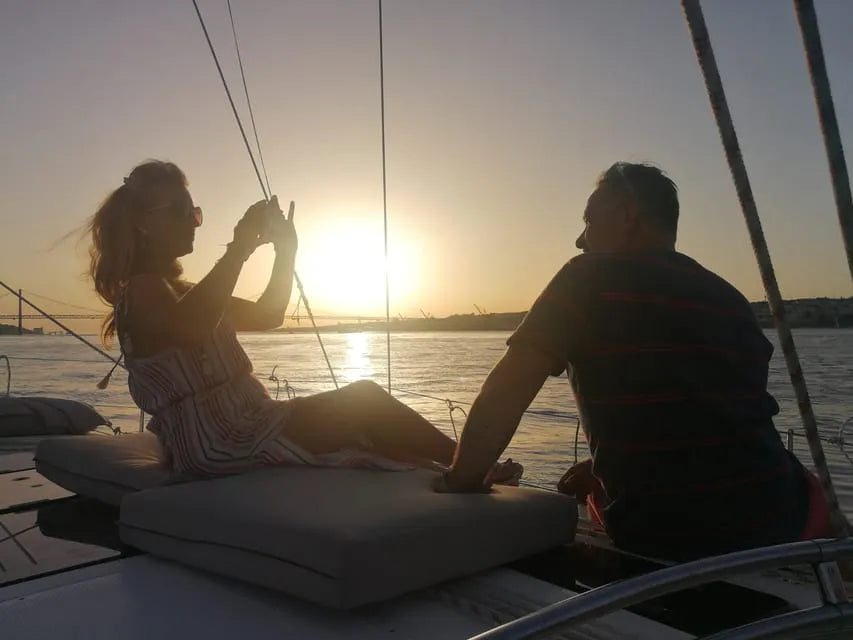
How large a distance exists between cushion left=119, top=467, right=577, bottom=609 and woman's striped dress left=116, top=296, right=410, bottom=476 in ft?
0.46

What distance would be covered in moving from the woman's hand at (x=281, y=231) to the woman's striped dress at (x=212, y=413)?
35 cm

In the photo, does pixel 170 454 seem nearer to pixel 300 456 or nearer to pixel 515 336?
pixel 300 456

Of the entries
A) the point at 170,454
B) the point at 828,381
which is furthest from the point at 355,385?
the point at 828,381

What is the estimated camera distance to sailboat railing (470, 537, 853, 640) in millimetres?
706

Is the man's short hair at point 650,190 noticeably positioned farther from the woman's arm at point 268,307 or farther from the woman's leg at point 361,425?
the woman's arm at point 268,307

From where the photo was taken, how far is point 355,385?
7.04 ft

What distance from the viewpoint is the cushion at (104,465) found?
2176 millimetres

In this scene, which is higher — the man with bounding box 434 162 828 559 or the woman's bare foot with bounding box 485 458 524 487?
the man with bounding box 434 162 828 559

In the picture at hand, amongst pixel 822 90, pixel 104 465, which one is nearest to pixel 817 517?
pixel 822 90

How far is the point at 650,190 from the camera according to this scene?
174 centimetres

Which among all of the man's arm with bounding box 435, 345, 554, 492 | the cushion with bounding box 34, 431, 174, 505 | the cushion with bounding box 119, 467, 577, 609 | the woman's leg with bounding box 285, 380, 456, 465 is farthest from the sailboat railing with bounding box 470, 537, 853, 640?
the cushion with bounding box 34, 431, 174, 505

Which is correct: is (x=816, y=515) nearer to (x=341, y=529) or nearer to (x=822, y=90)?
(x=822, y=90)

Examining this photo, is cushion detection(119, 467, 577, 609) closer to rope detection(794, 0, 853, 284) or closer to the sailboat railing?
the sailboat railing

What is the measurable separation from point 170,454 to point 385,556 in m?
1.06
